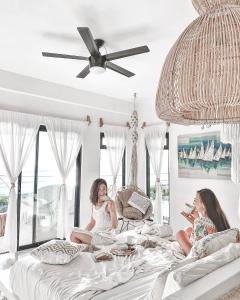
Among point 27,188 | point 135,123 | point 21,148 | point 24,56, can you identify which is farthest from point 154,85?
point 27,188

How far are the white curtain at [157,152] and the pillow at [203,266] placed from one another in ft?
10.1

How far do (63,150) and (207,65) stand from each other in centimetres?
392

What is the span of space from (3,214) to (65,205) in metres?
1.02

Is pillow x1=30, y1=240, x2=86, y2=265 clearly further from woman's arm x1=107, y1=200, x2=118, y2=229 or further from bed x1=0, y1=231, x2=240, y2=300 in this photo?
woman's arm x1=107, y1=200, x2=118, y2=229

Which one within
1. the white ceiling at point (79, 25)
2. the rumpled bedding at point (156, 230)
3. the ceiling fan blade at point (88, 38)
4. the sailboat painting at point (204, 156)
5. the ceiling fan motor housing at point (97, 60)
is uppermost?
the white ceiling at point (79, 25)

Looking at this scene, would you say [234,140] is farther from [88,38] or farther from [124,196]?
[88,38]

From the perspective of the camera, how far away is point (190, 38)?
0.88 meters

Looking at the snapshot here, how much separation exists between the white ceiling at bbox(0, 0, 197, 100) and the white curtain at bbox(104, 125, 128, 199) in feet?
5.83

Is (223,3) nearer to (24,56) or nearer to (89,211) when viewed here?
(24,56)

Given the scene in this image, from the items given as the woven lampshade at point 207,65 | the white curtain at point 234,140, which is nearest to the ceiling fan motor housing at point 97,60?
the woven lampshade at point 207,65

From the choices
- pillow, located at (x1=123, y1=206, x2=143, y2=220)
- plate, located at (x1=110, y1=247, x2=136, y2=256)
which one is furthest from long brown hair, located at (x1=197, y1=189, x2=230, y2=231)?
pillow, located at (x1=123, y1=206, x2=143, y2=220)

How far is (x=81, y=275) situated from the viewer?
2.06 m

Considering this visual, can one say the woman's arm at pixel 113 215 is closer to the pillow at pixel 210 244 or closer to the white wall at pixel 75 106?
the white wall at pixel 75 106

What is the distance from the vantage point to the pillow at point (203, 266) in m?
1.50
